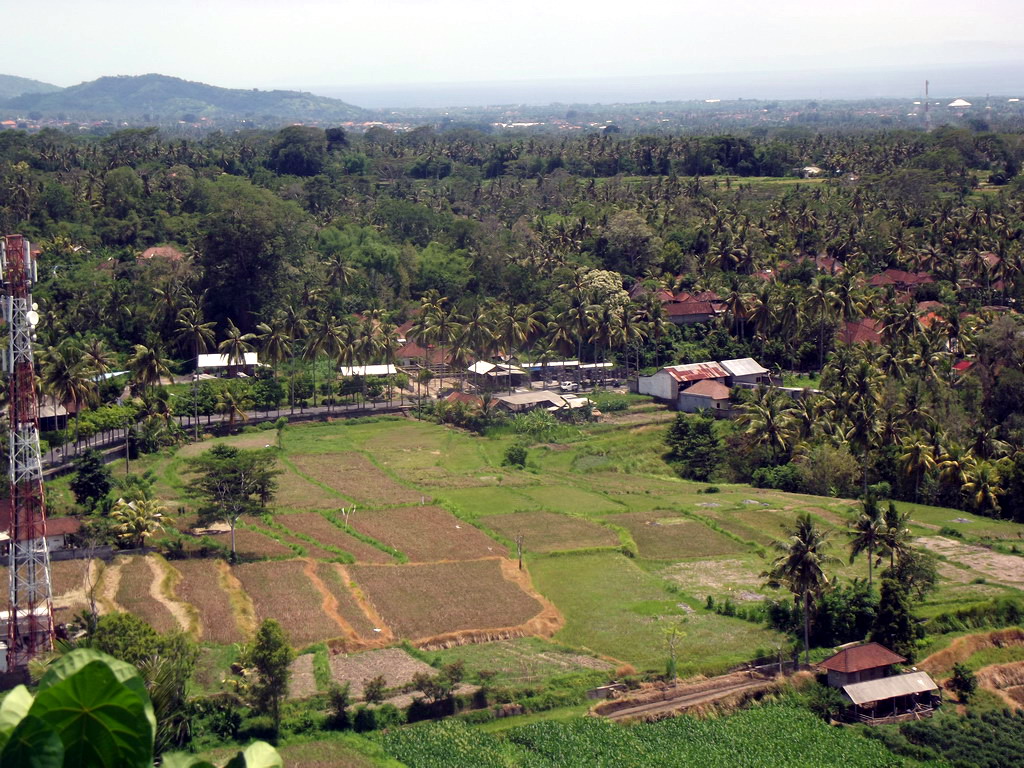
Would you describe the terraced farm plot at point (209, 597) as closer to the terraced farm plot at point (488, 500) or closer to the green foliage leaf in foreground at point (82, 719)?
the terraced farm plot at point (488, 500)

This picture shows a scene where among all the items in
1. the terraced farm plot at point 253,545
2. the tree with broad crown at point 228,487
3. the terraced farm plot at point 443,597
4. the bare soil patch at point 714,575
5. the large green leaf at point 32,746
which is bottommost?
the bare soil patch at point 714,575

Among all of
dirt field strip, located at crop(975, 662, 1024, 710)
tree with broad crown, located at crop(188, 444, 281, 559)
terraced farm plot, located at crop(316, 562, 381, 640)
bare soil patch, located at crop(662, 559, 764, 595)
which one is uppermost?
tree with broad crown, located at crop(188, 444, 281, 559)

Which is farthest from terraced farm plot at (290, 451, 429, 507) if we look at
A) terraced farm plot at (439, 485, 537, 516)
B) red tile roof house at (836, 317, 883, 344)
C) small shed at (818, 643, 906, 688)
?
red tile roof house at (836, 317, 883, 344)

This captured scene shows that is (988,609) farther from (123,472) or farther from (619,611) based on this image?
(123,472)

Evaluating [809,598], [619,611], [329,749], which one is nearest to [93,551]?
[329,749]

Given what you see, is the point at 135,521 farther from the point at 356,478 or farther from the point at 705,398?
the point at 705,398

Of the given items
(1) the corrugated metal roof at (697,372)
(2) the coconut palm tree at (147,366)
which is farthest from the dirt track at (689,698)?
(2) the coconut palm tree at (147,366)

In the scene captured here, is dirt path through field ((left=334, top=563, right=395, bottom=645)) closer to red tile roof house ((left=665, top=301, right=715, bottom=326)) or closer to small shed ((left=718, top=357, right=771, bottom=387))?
small shed ((left=718, top=357, right=771, bottom=387))
